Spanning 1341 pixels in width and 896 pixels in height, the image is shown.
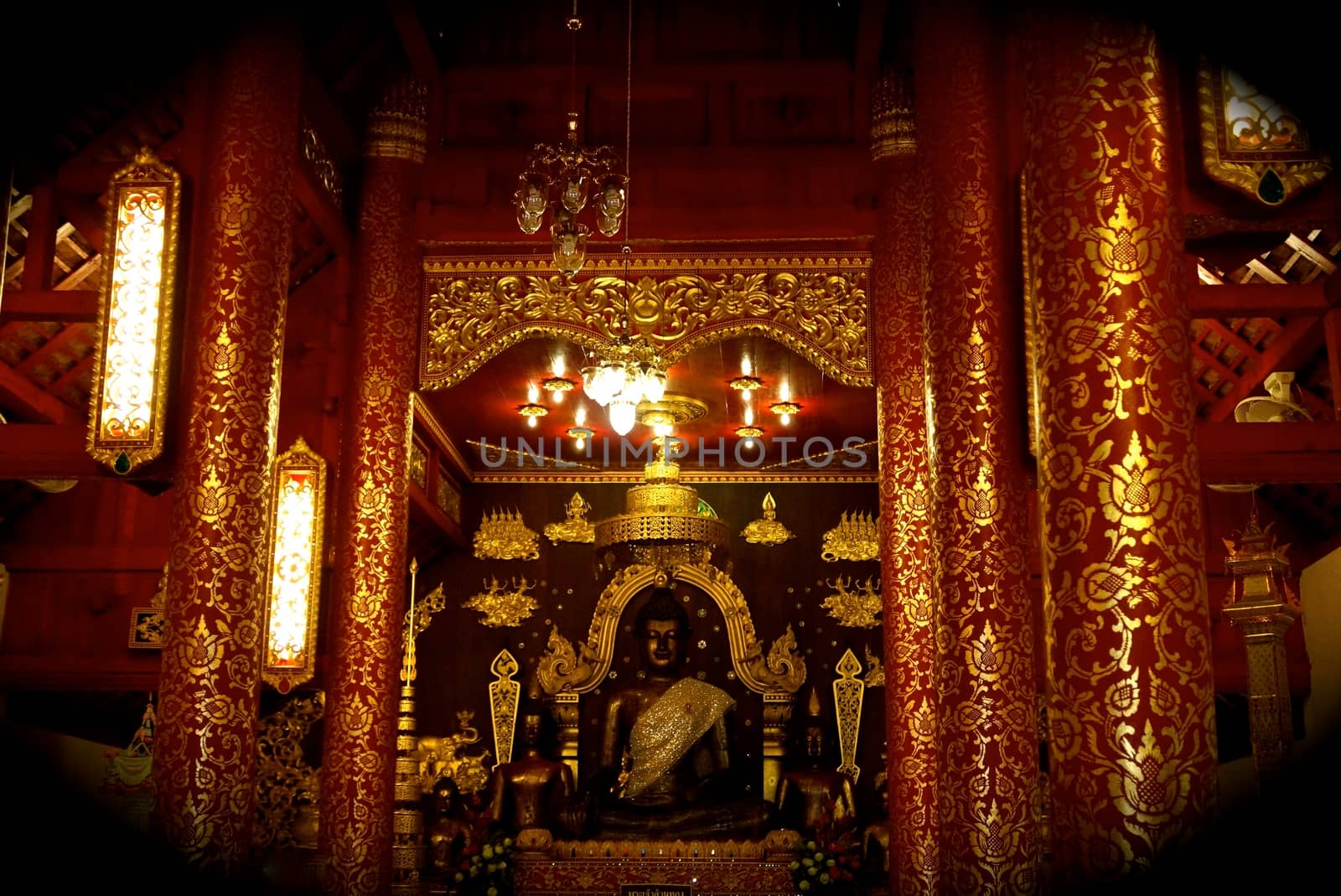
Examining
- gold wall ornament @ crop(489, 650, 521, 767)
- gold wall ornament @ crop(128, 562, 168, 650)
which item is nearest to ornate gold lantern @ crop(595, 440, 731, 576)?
gold wall ornament @ crop(489, 650, 521, 767)

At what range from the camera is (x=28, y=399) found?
25.2 feet

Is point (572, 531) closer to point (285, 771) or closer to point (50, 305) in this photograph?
point (285, 771)

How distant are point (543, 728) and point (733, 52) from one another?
571cm

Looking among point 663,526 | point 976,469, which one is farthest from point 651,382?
point 663,526

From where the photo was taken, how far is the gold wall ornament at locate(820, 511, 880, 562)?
35.2 feet

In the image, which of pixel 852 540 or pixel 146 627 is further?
pixel 852 540

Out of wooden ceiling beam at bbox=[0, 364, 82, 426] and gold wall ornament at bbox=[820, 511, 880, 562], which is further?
gold wall ornament at bbox=[820, 511, 880, 562]

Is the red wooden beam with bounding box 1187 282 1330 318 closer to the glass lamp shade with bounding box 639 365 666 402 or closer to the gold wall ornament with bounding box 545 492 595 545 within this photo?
the glass lamp shade with bounding box 639 365 666 402

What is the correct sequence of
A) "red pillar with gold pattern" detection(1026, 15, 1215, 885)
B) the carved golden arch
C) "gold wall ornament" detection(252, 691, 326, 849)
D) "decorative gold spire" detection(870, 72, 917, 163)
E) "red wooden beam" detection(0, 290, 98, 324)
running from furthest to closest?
the carved golden arch, "gold wall ornament" detection(252, 691, 326, 849), "decorative gold spire" detection(870, 72, 917, 163), "red wooden beam" detection(0, 290, 98, 324), "red pillar with gold pattern" detection(1026, 15, 1215, 885)

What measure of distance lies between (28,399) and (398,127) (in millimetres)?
2865

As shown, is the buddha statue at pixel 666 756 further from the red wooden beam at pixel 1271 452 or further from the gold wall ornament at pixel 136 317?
the gold wall ornament at pixel 136 317

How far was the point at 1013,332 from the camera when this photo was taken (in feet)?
Answer: 16.5

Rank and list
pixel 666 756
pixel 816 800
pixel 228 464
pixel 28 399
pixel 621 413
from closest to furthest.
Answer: pixel 228 464
pixel 621 413
pixel 28 399
pixel 816 800
pixel 666 756

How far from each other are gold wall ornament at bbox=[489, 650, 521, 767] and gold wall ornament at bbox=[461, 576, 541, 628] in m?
0.27
